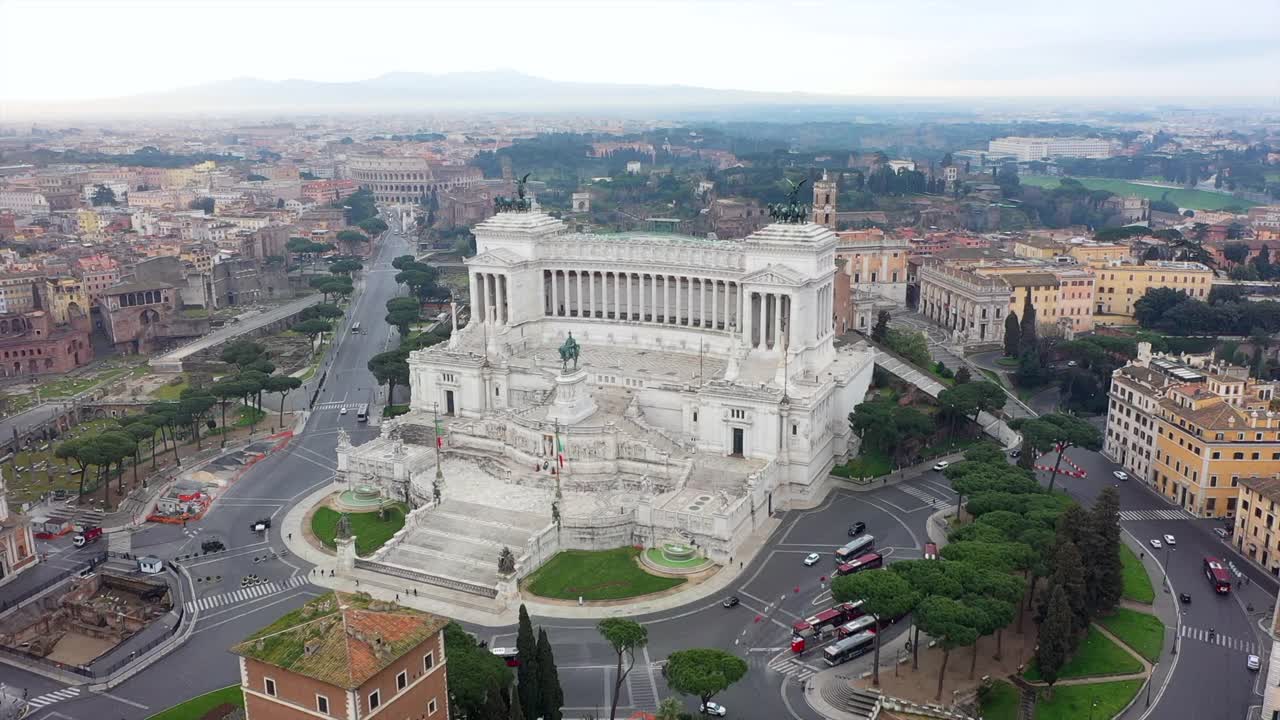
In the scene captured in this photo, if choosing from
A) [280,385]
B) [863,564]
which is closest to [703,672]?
[863,564]

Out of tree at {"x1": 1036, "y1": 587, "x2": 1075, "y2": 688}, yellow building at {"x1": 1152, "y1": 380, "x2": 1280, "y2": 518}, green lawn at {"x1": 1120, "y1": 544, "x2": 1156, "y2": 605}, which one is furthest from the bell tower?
tree at {"x1": 1036, "y1": 587, "x2": 1075, "y2": 688}

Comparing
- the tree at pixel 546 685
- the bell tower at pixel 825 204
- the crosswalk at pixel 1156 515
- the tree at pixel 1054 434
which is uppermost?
the bell tower at pixel 825 204

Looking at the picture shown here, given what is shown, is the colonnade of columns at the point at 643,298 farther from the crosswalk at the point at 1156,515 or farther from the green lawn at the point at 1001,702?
the green lawn at the point at 1001,702

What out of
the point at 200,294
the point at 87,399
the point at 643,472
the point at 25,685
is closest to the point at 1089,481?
the point at 643,472

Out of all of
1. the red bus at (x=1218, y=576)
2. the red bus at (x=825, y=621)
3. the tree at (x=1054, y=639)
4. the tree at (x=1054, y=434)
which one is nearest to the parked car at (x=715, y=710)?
the red bus at (x=825, y=621)

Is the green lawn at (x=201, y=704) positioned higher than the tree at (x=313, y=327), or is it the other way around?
the tree at (x=313, y=327)

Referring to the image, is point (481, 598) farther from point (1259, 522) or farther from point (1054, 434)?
point (1259, 522)

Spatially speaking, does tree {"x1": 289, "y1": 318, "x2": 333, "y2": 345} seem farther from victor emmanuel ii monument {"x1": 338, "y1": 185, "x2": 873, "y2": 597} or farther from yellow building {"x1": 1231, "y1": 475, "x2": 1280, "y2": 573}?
yellow building {"x1": 1231, "y1": 475, "x2": 1280, "y2": 573}
